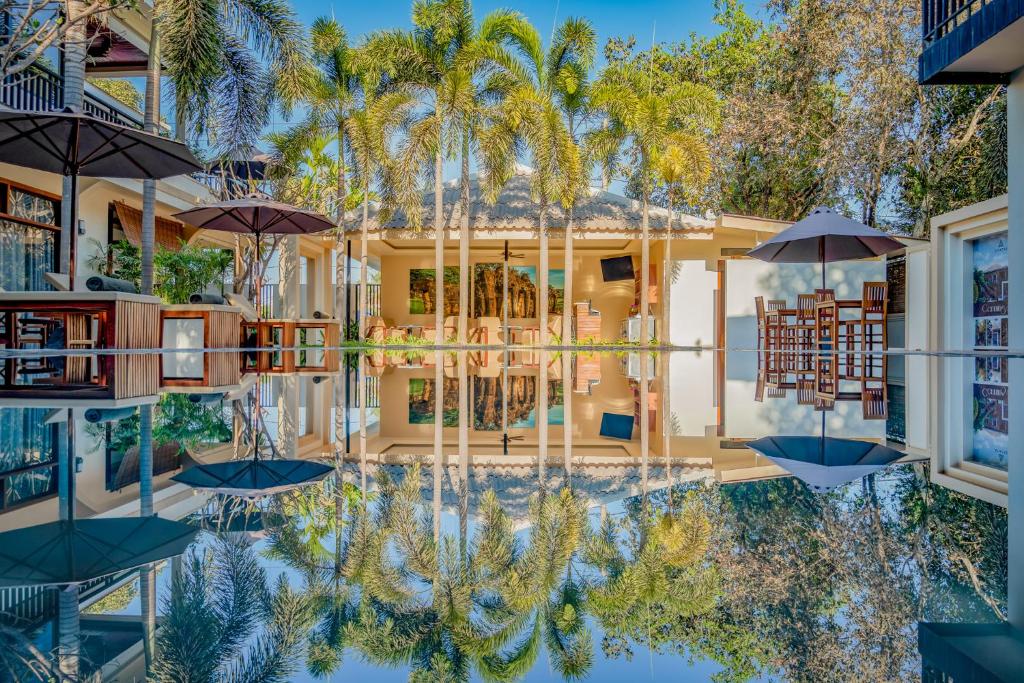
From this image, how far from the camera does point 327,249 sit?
20.3 meters

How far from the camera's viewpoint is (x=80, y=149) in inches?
303

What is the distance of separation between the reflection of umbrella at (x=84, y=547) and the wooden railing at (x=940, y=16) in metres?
8.59

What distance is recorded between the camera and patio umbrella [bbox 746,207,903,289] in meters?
9.94

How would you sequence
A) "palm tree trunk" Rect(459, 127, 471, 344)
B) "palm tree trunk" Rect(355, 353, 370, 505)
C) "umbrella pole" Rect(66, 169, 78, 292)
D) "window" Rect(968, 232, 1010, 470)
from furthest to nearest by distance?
"palm tree trunk" Rect(459, 127, 471, 344) < "window" Rect(968, 232, 1010, 470) < "umbrella pole" Rect(66, 169, 78, 292) < "palm tree trunk" Rect(355, 353, 370, 505)

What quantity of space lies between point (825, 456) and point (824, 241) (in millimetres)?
8427

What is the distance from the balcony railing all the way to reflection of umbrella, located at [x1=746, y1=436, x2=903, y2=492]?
11.3 meters

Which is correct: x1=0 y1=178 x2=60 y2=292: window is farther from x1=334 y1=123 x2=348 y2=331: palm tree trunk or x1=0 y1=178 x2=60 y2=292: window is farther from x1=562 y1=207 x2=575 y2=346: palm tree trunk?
x1=562 y1=207 x2=575 y2=346: palm tree trunk

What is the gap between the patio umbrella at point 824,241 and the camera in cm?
994

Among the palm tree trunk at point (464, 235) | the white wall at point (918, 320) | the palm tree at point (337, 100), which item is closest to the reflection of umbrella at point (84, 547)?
the white wall at point (918, 320)

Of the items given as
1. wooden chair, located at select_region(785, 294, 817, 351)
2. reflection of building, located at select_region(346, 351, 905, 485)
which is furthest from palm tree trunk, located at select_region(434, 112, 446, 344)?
reflection of building, located at select_region(346, 351, 905, 485)

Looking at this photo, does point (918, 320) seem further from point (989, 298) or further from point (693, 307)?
point (693, 307)

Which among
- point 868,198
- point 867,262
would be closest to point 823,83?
point 868,198

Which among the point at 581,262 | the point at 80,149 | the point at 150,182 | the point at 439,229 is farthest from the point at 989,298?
the point at 581,262

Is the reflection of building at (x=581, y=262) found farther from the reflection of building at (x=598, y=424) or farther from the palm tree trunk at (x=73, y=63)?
the reflection of building at (x=598, y=424)
